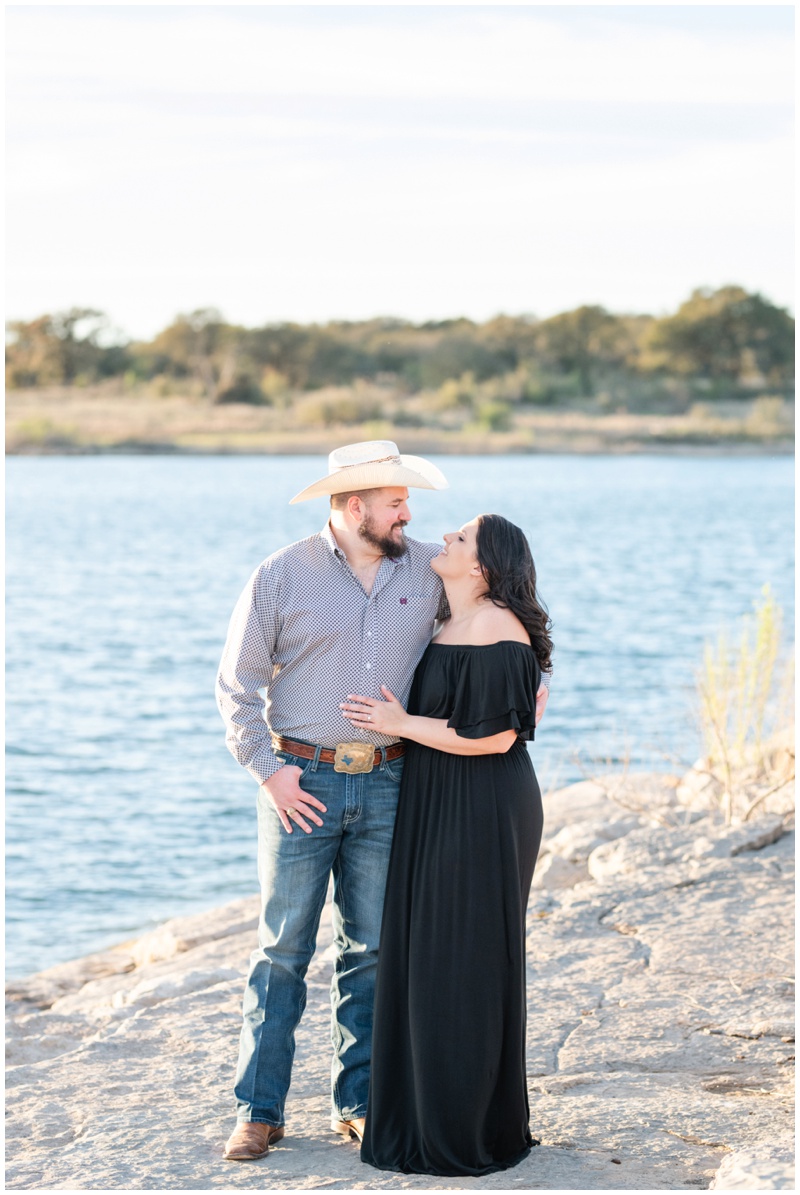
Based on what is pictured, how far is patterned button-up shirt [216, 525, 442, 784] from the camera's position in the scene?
373 cm

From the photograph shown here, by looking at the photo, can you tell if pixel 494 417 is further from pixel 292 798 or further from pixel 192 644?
pixel 292 798

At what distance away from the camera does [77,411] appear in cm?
5891

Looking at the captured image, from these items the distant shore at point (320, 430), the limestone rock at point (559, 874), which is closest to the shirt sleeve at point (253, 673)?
the limestone rock at point (559, 874)

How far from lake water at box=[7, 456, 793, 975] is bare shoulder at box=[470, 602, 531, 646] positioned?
4.88 meters

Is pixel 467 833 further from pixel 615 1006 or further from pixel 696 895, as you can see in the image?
pixel 696 895

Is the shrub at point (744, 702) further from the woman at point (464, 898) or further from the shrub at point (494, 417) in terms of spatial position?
the shrub at point (494, 417)

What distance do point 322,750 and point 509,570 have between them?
72 cm

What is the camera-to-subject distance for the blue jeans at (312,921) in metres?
3.72

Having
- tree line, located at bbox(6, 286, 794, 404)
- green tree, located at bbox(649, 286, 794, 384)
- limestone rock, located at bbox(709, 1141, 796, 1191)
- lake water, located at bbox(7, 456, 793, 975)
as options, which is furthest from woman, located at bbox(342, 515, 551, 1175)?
green tree, located at bbox(649, 286, 794, 384)

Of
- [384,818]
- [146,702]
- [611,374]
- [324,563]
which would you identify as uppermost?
[611,374]

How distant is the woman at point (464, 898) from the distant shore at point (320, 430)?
165 feet

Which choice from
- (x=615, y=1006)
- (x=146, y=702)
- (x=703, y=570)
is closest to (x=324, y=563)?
(x=615, y=1006)

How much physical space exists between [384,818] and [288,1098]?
3.46 feet

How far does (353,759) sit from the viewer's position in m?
3.70
